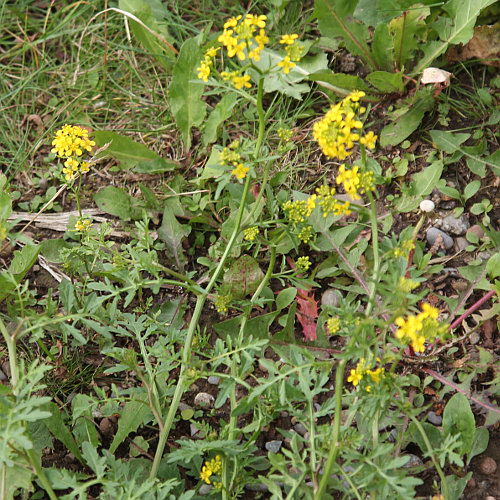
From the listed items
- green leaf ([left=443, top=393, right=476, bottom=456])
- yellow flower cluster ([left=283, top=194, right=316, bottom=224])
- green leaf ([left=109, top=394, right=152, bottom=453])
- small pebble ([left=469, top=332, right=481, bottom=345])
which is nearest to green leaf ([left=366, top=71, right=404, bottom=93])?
yellow flower cluster ([left=283, top=194, right=316, bottom=224])

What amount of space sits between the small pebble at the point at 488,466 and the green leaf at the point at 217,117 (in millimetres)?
2252

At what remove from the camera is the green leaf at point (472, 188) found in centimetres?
317

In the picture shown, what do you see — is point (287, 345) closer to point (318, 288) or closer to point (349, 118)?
point (318, 288)

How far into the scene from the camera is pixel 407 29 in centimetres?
326

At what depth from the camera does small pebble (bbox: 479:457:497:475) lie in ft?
8.44

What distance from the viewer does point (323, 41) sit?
3654mm

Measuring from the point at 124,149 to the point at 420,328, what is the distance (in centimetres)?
221

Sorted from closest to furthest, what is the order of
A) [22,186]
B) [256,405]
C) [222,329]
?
[256,405] → [222,329] → [22,186]

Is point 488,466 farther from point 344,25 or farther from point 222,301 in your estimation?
point 344,25

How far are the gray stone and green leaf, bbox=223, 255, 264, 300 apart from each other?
1066mm

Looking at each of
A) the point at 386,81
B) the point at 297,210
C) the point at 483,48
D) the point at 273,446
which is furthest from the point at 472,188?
the point at 273,446

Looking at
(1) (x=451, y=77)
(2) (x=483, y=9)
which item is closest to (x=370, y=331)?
(1) (x=451, y=77)

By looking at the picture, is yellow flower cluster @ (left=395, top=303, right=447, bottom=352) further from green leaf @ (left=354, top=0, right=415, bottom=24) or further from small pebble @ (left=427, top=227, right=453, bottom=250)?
green leaf @ (left=354, top=0, right=415, bottom=24)

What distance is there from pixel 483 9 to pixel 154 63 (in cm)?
210
